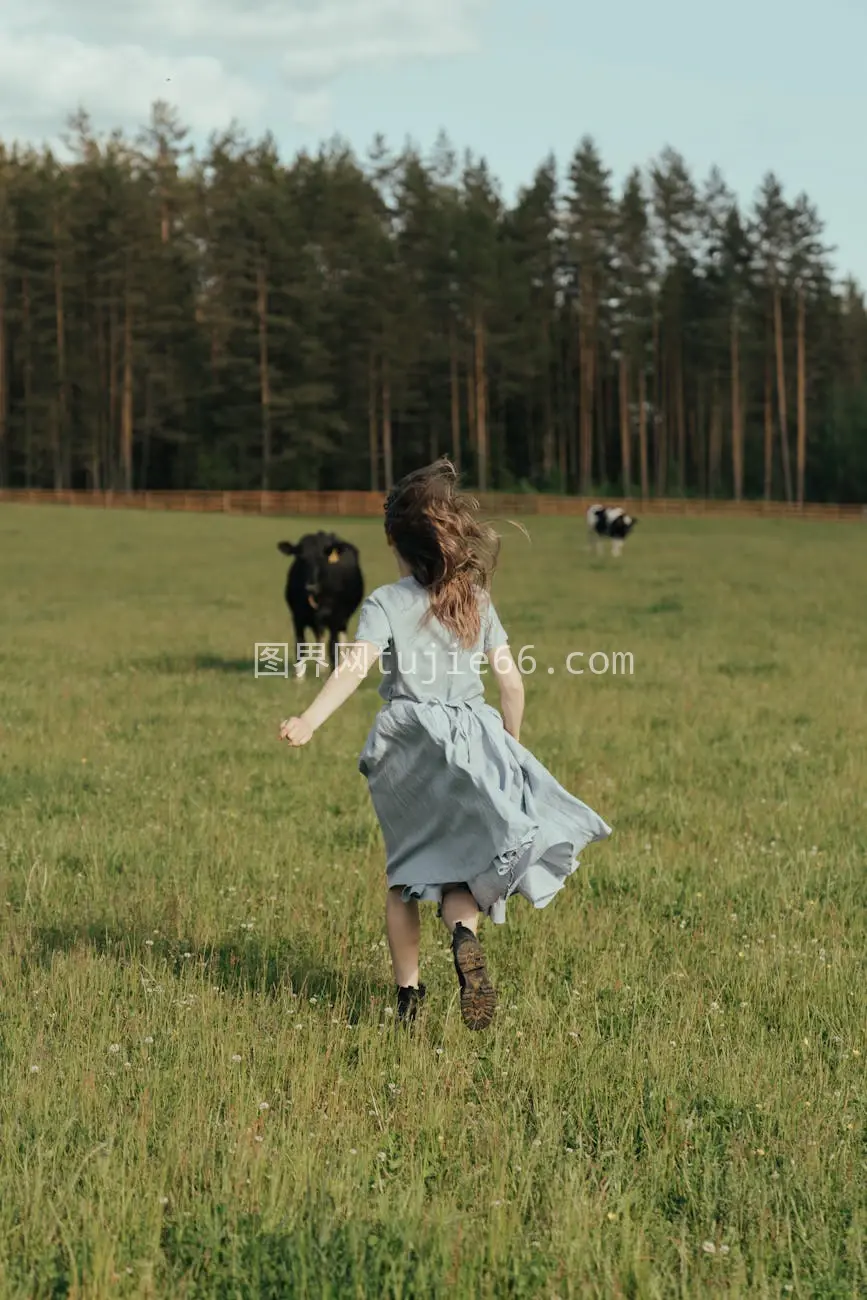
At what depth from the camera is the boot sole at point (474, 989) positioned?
4859mm

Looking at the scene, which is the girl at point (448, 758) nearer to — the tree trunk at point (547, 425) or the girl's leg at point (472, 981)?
the girl's leg at point (472, 981)

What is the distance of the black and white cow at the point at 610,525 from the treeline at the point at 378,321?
4119 cm

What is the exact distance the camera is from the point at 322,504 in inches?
3054

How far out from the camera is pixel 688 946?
629 centimetres

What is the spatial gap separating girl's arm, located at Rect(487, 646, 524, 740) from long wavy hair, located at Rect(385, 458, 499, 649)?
165 millimetres

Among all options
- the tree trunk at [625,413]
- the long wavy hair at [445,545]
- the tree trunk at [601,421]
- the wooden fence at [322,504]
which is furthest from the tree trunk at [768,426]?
the long wavy hair at [445,545]

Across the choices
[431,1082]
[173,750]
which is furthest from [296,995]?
[173,750]

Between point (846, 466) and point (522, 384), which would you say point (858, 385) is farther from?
point (522, 384)

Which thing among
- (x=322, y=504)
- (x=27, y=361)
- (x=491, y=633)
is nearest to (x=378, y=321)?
(x=322, y=504)

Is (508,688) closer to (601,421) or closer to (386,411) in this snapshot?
(386,411)

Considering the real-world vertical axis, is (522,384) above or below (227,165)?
below

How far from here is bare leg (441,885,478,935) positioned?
16.7 feet

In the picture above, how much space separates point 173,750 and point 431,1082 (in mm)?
7139

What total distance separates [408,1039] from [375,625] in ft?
4.78
